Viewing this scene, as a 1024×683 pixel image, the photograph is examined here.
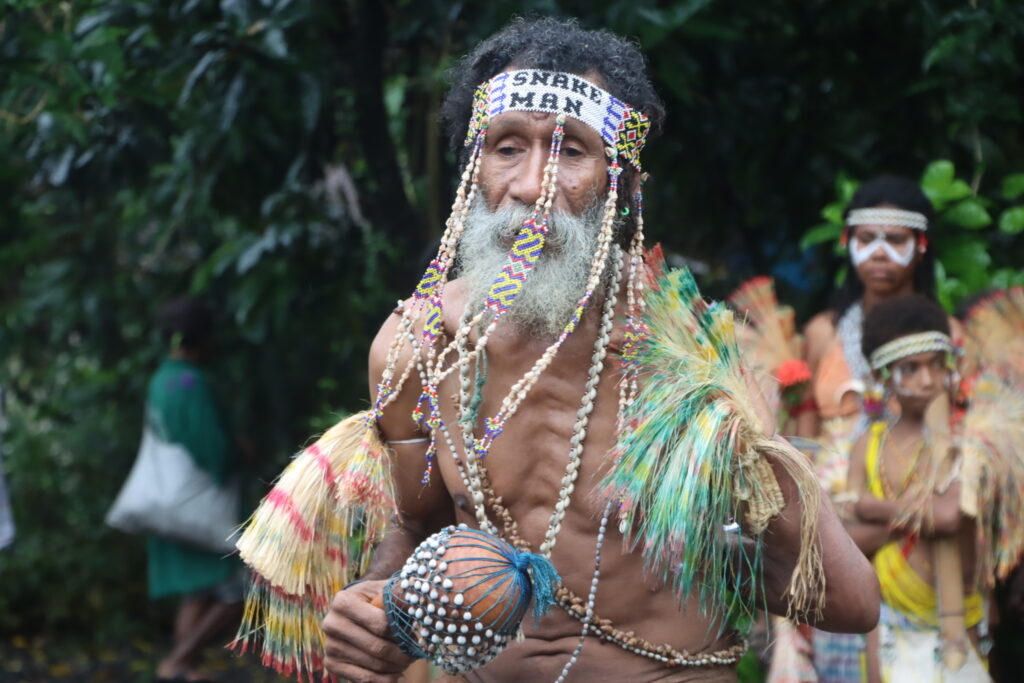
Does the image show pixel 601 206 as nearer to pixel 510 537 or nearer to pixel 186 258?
pixel 510 537

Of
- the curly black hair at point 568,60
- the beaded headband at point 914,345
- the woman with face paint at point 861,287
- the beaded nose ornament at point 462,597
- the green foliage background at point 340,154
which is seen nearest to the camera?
the beaded nose ornament at point 462,597

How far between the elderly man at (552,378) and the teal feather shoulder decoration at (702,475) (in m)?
0.04

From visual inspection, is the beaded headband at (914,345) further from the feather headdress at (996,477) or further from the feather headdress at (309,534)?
the feather headdress at (309,534)

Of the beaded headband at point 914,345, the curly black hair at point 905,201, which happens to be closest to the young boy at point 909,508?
the beaded headband at point 914,345

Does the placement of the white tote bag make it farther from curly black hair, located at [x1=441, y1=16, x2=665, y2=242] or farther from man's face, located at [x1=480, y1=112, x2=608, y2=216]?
man's face, located at [x1=480, y1=112, x2=608, y2=216]

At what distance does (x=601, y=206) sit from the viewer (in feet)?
8.56

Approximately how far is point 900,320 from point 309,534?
2.30 m

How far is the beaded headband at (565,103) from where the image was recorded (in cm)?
255

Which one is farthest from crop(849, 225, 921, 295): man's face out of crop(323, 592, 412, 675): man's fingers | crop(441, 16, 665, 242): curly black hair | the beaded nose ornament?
crop(323, 592, 412, 675): man's fingers

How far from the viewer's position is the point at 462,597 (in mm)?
2141

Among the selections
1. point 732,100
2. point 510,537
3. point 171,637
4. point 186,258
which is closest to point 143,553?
point 171,637

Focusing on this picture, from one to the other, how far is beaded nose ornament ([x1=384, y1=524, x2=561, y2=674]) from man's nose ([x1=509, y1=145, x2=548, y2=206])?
68 centimetres

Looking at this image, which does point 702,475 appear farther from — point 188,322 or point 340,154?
point 188,322

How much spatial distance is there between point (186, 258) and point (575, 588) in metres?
4.59
